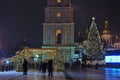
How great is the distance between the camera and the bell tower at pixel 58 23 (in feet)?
419

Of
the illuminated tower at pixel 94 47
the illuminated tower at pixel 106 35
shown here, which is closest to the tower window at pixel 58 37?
the illuminated tower at pixel 94 47

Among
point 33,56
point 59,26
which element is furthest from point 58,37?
point 33,56

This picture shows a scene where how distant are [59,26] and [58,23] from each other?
89cm

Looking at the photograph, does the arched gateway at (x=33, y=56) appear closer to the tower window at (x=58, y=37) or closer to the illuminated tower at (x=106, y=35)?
the tower window at (x=58, y=37)

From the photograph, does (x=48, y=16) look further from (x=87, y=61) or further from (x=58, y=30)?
(x=87, y=61)

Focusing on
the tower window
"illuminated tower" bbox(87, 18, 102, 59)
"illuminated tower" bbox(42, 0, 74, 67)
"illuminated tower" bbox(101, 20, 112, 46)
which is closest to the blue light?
"illuminated tower" bbox(87, 18, 102, 59)

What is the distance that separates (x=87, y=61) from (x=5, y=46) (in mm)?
40055

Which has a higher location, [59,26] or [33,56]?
[59,26]

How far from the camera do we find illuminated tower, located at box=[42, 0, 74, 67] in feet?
419

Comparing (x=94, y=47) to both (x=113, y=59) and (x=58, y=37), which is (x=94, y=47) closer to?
(x=58, y=37)

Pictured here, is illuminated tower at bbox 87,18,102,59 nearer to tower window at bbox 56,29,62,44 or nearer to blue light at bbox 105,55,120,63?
tower window at bbox 56,29,62,44

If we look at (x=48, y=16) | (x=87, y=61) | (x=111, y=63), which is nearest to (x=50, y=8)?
(x=48, y=16)

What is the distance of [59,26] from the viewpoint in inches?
5054

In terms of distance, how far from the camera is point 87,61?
11425cm
